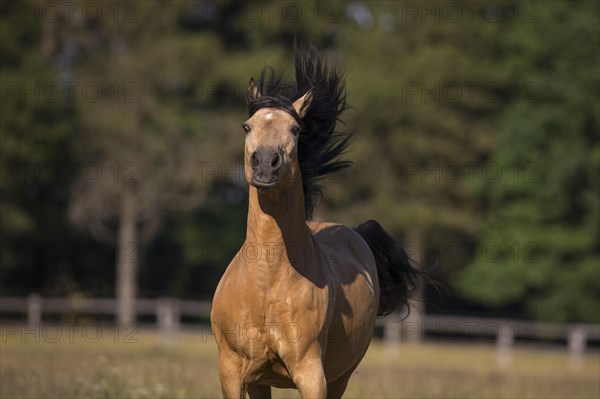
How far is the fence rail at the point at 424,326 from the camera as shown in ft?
83.0

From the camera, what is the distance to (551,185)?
2842cm

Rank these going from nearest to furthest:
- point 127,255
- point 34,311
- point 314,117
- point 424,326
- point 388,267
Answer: point 314,117 < point 388,267 < point 34,311 < point 424,326 < point 127,255

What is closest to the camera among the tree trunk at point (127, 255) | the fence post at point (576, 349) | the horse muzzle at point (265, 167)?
the horse muzzle at point (265, 167)

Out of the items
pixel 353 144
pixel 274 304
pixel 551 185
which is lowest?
pixel 274 304

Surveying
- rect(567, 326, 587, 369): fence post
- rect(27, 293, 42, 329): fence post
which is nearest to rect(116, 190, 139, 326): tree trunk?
rect(27, 293, 42, 329): fence post

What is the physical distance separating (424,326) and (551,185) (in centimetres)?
595

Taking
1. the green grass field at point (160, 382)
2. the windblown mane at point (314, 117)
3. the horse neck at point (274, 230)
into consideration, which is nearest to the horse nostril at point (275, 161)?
the horse neck at point (274, 230)

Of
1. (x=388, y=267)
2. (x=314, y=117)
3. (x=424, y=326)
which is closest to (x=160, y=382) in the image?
(x=388, y=267)

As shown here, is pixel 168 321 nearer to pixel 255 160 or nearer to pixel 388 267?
pixel 388 267

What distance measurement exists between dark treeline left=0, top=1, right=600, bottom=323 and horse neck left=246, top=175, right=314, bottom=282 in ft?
76.0

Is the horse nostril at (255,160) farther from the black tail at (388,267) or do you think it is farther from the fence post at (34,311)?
the fence post at (34,311)

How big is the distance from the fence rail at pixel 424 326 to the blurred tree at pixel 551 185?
2.78 feet

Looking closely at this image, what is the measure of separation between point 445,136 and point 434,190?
72.1 inches

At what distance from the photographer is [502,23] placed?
106 feet
